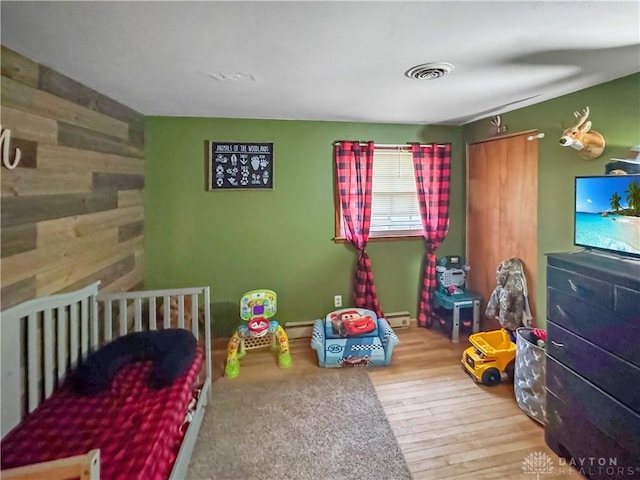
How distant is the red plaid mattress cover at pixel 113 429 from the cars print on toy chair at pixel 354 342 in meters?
1.30

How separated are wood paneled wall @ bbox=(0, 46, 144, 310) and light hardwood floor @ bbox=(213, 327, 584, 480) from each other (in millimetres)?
1345

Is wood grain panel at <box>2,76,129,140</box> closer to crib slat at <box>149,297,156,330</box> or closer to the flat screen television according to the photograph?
crib slat at <box>149,297,156,330</box>

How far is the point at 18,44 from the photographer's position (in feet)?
→ 5.13

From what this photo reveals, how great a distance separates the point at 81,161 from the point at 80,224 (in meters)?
0.39

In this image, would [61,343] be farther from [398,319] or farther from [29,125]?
[398,319]

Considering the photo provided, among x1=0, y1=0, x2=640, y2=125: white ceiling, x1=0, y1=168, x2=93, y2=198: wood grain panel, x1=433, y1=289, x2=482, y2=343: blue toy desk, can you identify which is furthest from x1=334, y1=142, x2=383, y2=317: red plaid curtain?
x1=0, y1=168, x2=93, y2=198: wood grain panel

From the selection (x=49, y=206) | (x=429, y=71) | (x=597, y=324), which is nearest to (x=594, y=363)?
(x=597, y=324)

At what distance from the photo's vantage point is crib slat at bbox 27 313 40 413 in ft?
5.43

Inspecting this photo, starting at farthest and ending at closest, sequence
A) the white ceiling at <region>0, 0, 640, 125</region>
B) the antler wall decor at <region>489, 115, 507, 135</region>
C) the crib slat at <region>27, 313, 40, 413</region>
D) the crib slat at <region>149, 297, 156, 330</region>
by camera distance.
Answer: the antler wall decor at <region>489, 115, 507, 135</region> → the crib slat at <region>149, 297, 156, 330</region> → the crib slat at <region>27, 313, 40, 413</region> → the white ceiling at <region>0, 0, 640, 125</region>

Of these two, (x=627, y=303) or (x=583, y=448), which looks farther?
(x=583, y=448)

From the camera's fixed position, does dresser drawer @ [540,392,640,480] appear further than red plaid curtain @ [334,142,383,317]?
No

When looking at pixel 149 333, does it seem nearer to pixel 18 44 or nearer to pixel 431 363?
pixel 18 44

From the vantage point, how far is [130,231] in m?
2.89

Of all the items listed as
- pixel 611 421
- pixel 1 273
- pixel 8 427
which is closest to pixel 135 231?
pixel 1 273
